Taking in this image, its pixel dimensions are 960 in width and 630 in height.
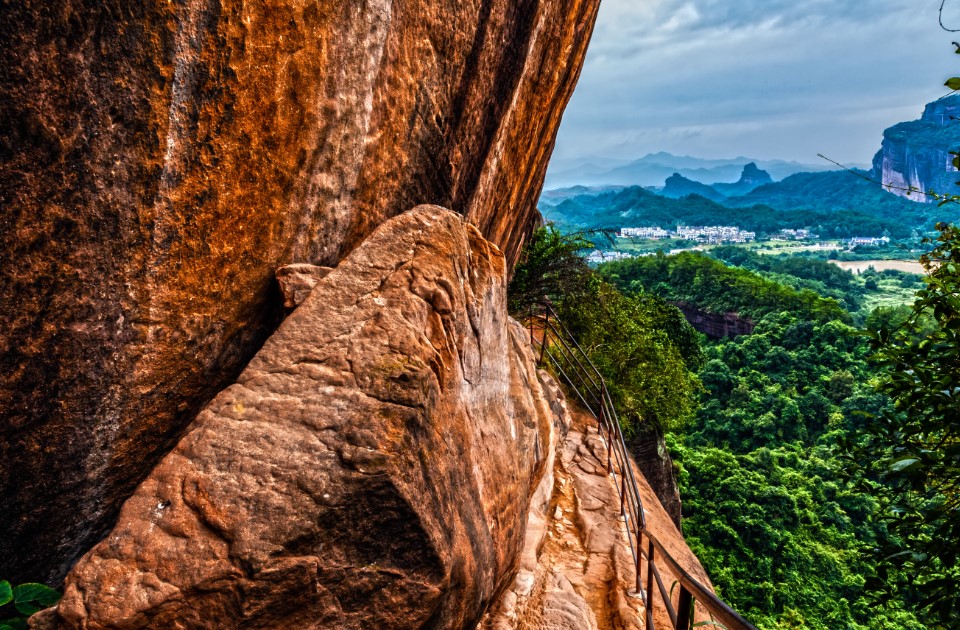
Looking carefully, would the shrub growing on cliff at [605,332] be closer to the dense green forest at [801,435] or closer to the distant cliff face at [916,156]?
the dense green forest at [801,435]

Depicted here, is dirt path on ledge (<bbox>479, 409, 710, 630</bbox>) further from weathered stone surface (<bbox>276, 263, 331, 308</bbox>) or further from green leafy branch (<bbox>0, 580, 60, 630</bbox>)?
weathered stone surface (<bbox>276, 263, 331, 308</bbox>)

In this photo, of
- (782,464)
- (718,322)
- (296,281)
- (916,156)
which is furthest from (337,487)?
(916,156)

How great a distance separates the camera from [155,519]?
258cm

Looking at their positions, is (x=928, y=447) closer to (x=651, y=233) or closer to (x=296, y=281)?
(x=296, y=281)

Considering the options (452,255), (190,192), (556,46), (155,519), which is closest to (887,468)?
→ (452,255)

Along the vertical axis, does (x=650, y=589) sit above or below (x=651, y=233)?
below

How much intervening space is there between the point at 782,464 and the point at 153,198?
101 feet

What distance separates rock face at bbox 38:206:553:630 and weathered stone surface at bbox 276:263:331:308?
0.47ft

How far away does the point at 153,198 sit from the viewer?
2.73 meters

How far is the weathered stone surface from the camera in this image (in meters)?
3.48

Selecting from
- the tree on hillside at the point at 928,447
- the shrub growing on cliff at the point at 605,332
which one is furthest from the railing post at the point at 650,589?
the shrub growing on cliff at the point at 605,332

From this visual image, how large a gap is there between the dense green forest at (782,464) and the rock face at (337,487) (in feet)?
8.59

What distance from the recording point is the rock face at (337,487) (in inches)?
97.8

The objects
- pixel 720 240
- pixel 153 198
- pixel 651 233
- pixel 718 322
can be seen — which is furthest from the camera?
pixel 651 233
